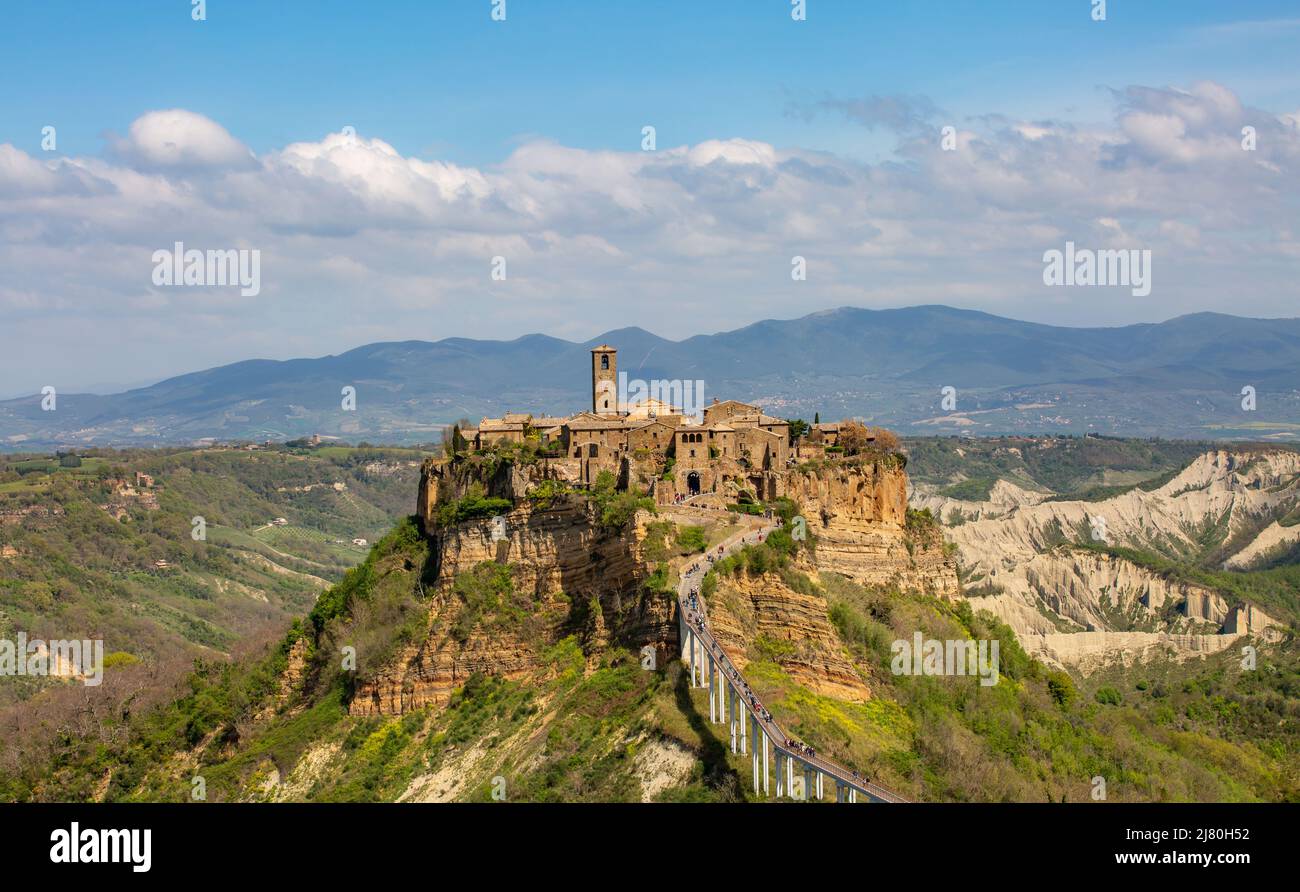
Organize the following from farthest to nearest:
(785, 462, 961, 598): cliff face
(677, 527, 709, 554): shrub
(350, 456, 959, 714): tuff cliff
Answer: (785, 462, 961, 598): cliff face → (677, 527, 709, 554): shrub → (350, 456, 959, 714): tuff cliff

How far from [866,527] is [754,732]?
2400 cm

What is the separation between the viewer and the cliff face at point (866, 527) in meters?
56.5

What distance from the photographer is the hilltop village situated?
5553cm

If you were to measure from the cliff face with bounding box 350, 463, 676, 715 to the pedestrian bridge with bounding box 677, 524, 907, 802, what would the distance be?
604 cm

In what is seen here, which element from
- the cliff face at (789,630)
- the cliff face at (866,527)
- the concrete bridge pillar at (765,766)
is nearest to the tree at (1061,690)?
the cliff face at (866,527)

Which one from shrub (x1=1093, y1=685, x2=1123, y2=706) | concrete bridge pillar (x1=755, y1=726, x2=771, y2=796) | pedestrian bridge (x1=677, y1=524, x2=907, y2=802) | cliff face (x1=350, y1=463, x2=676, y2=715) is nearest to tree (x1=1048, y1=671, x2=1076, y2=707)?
shrub (x1=1093, y1=685, x2=1123, y2=706)

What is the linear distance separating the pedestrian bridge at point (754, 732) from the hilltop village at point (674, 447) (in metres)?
10.9

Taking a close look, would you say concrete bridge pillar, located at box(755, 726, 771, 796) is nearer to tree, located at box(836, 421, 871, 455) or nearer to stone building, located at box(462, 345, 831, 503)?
stone building, located at box(462, 345, 831, 503)

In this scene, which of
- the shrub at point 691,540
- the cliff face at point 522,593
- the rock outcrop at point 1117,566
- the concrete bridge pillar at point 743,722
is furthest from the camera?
the rock outcrop at point 1117,566

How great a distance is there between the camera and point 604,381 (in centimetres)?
6731

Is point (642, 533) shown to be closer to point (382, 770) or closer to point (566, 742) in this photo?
point (566, 742)

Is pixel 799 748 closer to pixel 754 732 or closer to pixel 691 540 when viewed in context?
pixel 754 732

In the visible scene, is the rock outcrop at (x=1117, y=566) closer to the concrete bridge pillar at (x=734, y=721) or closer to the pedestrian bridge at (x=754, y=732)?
the pedestrian bridge at (x=754, y=732)

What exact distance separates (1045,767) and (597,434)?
2046 cm
